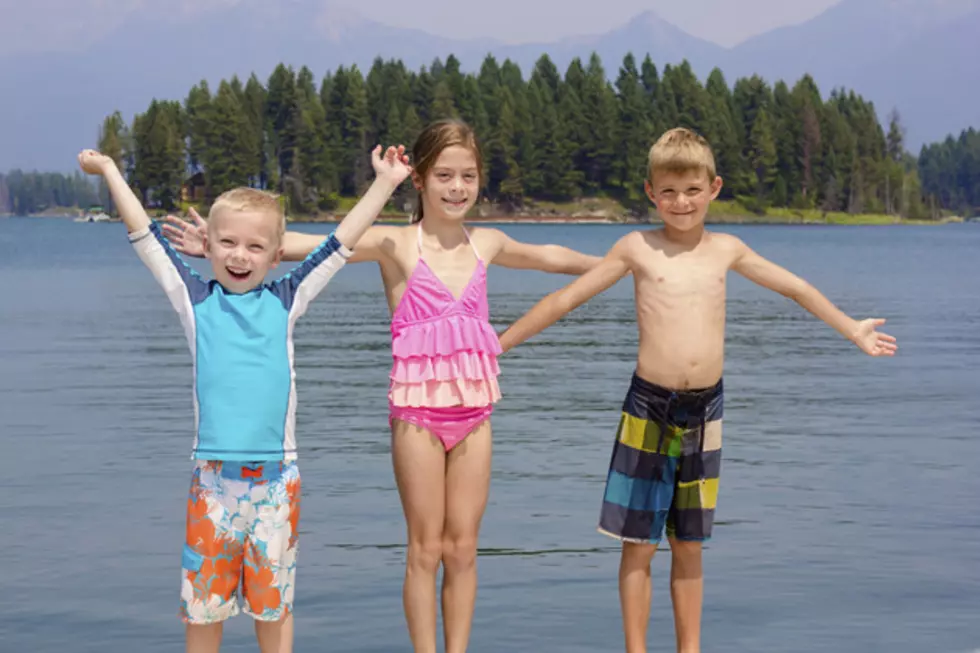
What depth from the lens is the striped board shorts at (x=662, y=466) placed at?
6.25 meters

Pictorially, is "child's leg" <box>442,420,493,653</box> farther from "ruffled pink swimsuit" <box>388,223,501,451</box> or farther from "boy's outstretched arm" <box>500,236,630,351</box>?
"boy's outstretched arm" <box>500,236,630,351</box>

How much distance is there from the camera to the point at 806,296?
641 cm

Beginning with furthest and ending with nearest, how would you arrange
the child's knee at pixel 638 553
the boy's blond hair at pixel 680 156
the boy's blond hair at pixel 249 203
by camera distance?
the child's knee at pixel 638 553 < the boy's blond hair at pixel 680 156 < the boy's blond hair at pixel 249 203

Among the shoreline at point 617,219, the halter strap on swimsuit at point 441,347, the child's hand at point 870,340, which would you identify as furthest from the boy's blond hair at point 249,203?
the shoreline at point 617,219

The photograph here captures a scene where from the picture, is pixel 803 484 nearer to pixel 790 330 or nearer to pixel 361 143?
pixel 790 330

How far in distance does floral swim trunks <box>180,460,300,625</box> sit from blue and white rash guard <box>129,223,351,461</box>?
0.08 m

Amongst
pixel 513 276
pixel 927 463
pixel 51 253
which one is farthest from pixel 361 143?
pixel 927 463

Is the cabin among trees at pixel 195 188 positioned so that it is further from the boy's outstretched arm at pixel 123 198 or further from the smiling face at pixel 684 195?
the boy's outstretched arm at pixel 123 198

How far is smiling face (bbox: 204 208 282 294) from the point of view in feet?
18.2

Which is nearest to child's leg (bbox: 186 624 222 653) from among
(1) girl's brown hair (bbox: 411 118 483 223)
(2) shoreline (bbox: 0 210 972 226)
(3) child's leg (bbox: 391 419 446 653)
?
(3) child's leg (bbox: 391 419 446 653)

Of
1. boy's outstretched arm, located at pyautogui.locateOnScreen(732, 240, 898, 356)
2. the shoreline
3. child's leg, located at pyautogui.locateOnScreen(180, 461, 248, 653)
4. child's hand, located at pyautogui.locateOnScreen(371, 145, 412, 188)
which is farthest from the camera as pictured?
the shoreline

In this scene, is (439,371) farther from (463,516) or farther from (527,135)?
(527,135)

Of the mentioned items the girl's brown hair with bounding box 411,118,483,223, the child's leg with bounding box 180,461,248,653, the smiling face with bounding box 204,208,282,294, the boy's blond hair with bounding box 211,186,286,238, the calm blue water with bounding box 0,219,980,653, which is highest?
the girl's brown hair with bounding box 411,118,483,223

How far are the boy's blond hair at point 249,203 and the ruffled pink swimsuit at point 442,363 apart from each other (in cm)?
67
